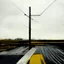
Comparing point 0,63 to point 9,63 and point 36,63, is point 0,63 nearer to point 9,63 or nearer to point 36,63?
point 9,63

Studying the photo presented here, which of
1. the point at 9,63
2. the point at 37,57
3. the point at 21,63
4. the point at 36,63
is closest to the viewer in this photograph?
the point at 21,63

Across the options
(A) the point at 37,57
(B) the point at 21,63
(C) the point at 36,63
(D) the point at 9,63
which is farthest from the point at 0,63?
(B) the point at 21,63

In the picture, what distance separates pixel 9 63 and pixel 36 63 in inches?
453

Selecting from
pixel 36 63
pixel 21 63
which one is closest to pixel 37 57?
pixel 36 63

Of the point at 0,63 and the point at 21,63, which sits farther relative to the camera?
the point at 0,63

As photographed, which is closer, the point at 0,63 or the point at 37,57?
the point at 37,57

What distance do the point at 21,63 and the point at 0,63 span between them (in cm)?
1958

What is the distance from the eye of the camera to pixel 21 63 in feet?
17.8

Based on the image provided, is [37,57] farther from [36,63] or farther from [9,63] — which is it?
[9,63]

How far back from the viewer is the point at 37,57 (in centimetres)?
1479

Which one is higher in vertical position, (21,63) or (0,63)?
(21,63)

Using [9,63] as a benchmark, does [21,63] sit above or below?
above

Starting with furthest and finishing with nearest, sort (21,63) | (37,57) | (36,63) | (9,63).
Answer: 1. (9,63)
2. (37,57)
3. (36,63)
4. (21,63)

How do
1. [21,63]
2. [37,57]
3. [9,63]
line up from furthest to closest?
[9,63] < [37,57] < [21,63]
